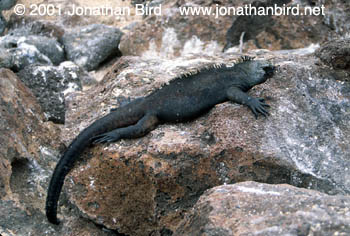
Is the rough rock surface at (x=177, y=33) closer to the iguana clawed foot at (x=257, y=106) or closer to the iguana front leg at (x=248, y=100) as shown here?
the iguana front leg at (x=248, y=100)

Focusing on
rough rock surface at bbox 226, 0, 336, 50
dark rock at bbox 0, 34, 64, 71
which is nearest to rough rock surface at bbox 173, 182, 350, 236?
rough rock surface at bbox 226, 0, 336, 50

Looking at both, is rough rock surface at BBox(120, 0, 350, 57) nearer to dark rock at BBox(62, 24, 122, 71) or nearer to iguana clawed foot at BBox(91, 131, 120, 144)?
dark rock at BBox(62, 24, 122, 71)

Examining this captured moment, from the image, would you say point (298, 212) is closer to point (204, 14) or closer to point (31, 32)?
point (204, 14)

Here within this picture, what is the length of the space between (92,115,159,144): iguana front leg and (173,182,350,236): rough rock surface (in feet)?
4.75

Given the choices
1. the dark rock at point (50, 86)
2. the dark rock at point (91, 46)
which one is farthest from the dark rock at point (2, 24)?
the dark rock at point (50, 86)

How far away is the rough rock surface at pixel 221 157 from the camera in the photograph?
335cm

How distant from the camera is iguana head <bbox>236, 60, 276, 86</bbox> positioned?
13.5 feet

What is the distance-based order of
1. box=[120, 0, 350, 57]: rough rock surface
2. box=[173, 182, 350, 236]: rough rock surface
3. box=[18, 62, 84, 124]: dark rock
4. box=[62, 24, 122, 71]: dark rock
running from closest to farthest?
1. box=[173, 182, 350, 236]: rough rock surface
2. box=[18, 62, 84, 124]: dark rock
3. box=[120, 0, 350, 57]: rough rock surface
4. box=[62, 24, 122, 71]: dark rock

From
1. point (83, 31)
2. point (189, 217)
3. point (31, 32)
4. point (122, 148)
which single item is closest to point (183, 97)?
point (122, 148)

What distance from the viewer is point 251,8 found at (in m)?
6.89

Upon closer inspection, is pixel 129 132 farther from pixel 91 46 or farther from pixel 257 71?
pixel 91 46

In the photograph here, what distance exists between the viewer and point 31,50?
7.18 meters

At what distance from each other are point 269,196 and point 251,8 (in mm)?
5192

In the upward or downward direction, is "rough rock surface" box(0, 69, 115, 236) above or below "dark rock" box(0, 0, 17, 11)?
below
